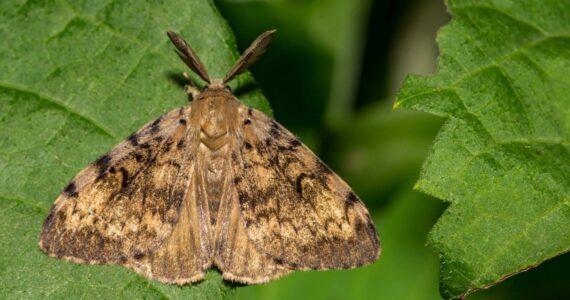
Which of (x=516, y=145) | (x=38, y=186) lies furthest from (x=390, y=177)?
(x=38, y=186)

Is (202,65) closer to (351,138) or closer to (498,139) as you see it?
(351,138)

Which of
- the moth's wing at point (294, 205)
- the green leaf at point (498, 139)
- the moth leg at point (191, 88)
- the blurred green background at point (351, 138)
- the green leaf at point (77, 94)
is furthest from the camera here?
the blurred green background at point (351, 138)

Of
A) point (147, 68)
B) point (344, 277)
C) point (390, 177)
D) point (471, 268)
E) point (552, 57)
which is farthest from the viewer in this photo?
point (390, 177)

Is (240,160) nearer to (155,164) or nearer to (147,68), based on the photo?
(155,164)

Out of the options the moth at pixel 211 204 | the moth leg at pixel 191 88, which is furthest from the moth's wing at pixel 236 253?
the moth leg at pixel 191 88

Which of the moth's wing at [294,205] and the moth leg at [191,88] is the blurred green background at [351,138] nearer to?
the moth's wing at [294,205]

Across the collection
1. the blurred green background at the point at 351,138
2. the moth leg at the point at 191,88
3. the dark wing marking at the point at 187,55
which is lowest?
the blurred green background at the point at 351,138
